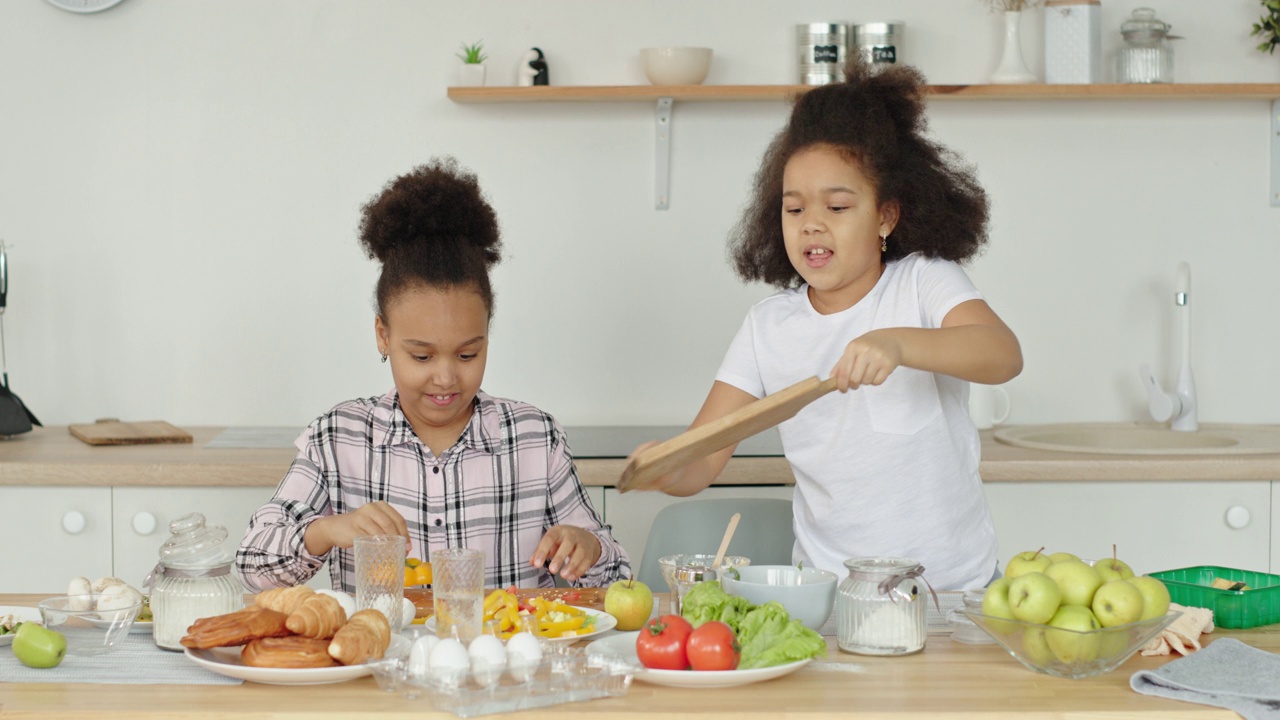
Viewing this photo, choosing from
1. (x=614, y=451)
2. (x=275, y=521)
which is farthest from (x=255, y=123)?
(x=275, y=521)

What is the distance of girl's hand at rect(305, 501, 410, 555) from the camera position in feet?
4.66

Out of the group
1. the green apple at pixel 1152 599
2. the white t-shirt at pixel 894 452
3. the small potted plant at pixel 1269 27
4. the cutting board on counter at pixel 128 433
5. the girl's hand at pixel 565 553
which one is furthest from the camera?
the small potted plant at pixel 1269 27

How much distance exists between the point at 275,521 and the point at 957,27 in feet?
6.12

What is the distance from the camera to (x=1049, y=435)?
267cm

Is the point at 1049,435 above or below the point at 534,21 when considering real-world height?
below

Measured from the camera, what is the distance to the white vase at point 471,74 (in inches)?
104

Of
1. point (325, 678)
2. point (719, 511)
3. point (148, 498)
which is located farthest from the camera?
point (148, 498)

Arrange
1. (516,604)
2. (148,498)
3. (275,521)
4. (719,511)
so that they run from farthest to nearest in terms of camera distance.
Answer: (148,498)
(719,511)
(275,521)
(516,604)

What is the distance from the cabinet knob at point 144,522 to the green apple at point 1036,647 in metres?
1.66

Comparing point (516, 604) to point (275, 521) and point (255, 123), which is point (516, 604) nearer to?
point (275, 521)

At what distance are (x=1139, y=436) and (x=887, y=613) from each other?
166 cm

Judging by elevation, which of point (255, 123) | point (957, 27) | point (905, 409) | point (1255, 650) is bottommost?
point (1255, 650)

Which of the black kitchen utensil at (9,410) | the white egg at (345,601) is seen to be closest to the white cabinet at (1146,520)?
the white egg at (345,601)

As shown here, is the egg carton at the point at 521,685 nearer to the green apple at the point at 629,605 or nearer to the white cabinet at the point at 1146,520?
the green apple at the point at 629,605
